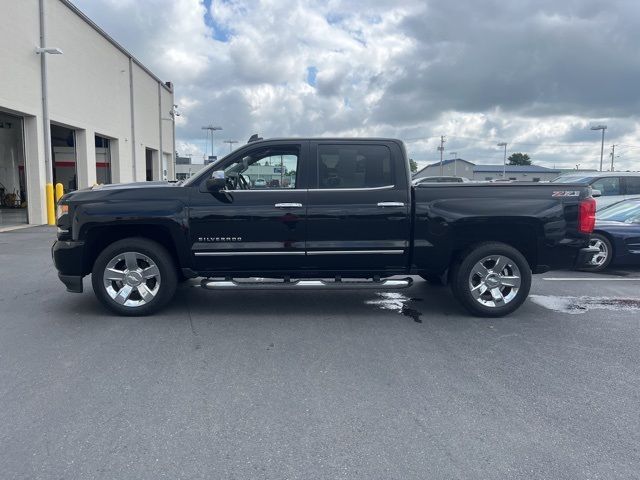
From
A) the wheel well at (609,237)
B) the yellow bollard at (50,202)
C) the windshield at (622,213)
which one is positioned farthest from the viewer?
the yellow bollard at (50,202)

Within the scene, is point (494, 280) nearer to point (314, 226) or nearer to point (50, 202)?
point (314, 226)

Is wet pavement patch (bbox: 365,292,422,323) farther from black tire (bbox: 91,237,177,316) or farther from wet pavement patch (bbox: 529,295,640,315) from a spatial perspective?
black tire (bbox: 91,237,177,316)

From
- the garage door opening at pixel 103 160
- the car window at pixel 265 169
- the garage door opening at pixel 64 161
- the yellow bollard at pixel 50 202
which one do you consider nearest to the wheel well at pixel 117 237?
→ the car window at pixel 265 169

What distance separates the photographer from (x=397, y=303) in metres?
6.99

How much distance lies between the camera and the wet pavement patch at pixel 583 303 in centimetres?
675

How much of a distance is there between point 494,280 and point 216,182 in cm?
331

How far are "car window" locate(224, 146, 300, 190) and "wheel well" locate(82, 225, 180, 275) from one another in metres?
0.97

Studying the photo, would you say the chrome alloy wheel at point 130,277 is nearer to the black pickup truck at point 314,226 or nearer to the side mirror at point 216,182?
the black pickup truck at point 314,226

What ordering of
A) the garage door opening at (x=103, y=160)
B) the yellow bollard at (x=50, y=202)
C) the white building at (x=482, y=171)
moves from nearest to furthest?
1. the yellow bollard at (x=50, y=202)
2. the garage door opening at (x=103, y=160)
3. the white building at (x=482, y=171)

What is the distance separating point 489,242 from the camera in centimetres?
625

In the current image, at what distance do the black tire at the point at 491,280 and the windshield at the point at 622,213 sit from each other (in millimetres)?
4586

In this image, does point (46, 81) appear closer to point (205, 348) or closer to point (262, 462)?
point (205, 348)

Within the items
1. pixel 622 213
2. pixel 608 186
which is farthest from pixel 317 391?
pixel 608 186

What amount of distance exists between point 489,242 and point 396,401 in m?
2.94
